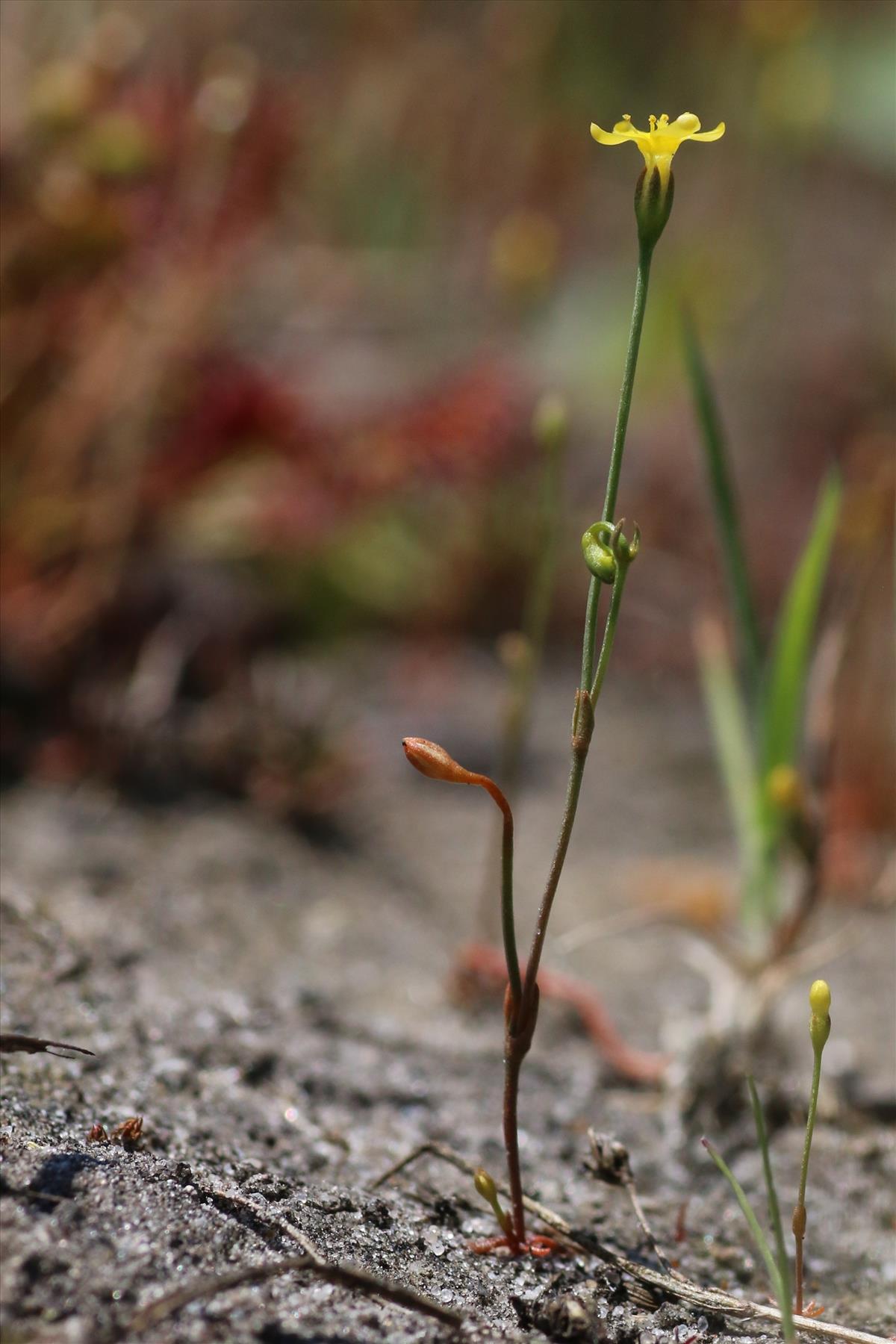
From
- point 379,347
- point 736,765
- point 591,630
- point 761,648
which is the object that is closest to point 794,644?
point 761,648

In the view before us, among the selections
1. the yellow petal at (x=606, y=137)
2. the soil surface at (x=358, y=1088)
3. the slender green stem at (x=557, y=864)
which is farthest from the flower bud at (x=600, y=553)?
the soil surface at (x=358, y=1088)

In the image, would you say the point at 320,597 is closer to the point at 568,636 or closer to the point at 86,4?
the point at 568,636

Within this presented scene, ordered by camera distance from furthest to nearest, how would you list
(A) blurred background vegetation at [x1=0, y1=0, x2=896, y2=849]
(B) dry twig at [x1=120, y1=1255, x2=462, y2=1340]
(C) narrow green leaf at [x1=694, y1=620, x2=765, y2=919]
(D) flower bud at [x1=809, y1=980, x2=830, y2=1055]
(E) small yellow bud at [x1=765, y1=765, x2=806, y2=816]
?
(A) blurred background vegetation at [x1=0, y1=0, x2=896, y2=849] < (C) narrow green leaf at [x1=694, y1=620, x2=765, y2=919] < (E) small yellow bud at [x1=765, y1=765, x2=806, y2=816] < (D) flower bud at [x1=809, y1=980, x2=830, y2=1055] < (B) dry twig at [x1=120, y1=1255, x2=462, y2=1340]

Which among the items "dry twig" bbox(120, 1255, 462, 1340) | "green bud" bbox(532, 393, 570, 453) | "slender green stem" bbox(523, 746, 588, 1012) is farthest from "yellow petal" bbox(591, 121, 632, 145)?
→ "dry twig" bbox(120, 1255, 462, 1340)

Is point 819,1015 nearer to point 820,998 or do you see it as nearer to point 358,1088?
point 820,998

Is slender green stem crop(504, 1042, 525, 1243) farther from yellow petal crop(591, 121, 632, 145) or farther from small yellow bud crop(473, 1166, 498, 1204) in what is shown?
yellow petal crop(591, 121, 632, 145)

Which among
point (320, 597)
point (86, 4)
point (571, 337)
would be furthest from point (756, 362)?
point (86, 4)

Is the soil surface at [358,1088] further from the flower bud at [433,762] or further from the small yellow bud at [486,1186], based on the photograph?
the flower bud at [433,762]
